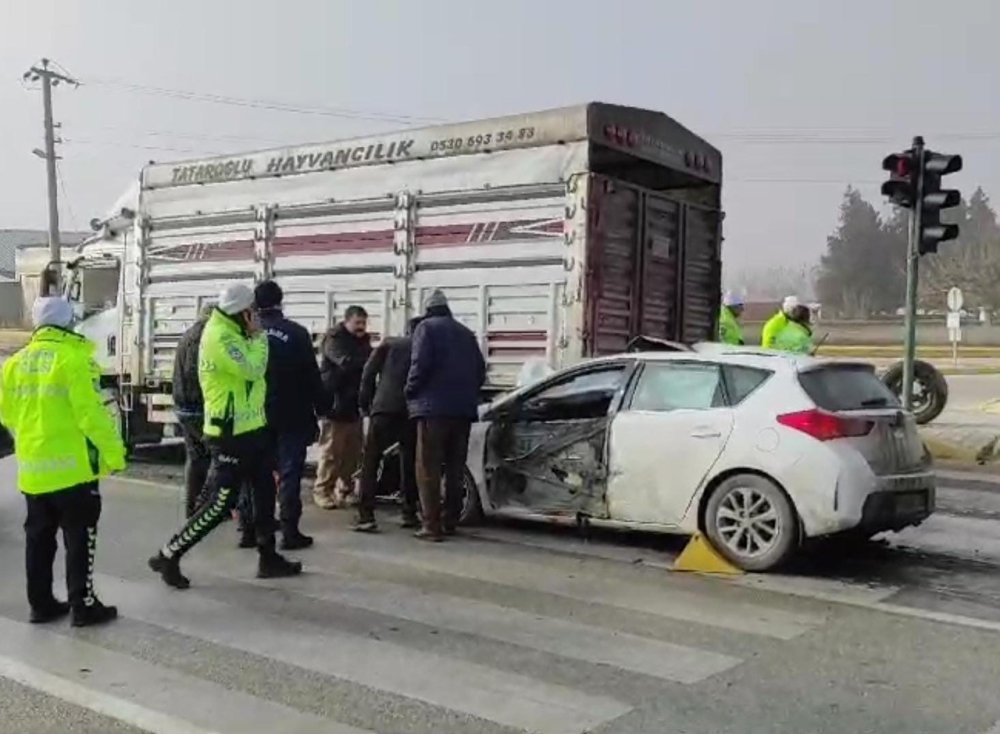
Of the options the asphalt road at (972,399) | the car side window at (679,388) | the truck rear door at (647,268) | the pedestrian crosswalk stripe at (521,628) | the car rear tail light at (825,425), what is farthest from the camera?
the asphalt road at (972,399)

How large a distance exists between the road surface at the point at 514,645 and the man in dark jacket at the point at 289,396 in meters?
0.37

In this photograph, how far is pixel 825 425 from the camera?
7141 millimetres

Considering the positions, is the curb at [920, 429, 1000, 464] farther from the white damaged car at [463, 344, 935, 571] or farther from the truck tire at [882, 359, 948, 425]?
the white damaged car at [463, 344, 935, 571]

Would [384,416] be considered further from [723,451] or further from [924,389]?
[924,389]

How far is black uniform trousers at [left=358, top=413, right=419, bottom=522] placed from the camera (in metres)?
8.78

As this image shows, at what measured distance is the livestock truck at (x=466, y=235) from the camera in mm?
9680

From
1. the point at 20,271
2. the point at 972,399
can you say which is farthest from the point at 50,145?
the point at 972,399

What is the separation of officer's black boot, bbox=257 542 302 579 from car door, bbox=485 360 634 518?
1967mm

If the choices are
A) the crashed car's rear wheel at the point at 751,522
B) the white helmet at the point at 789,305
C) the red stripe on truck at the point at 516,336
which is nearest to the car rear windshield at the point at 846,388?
the crashed car's rear wheel at the point at 751,522

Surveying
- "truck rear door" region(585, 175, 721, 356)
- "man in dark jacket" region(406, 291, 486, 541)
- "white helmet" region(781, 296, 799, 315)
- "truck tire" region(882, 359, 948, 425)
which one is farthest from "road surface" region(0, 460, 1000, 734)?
"truck tire" region(882, 359, 948, 425)

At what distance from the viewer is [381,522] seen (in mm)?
9172

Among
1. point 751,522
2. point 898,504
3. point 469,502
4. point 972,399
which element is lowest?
point 469,502

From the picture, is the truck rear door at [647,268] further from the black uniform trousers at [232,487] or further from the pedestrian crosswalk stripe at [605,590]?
the black uniform trousers at [232,487]

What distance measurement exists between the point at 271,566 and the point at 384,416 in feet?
6.22
